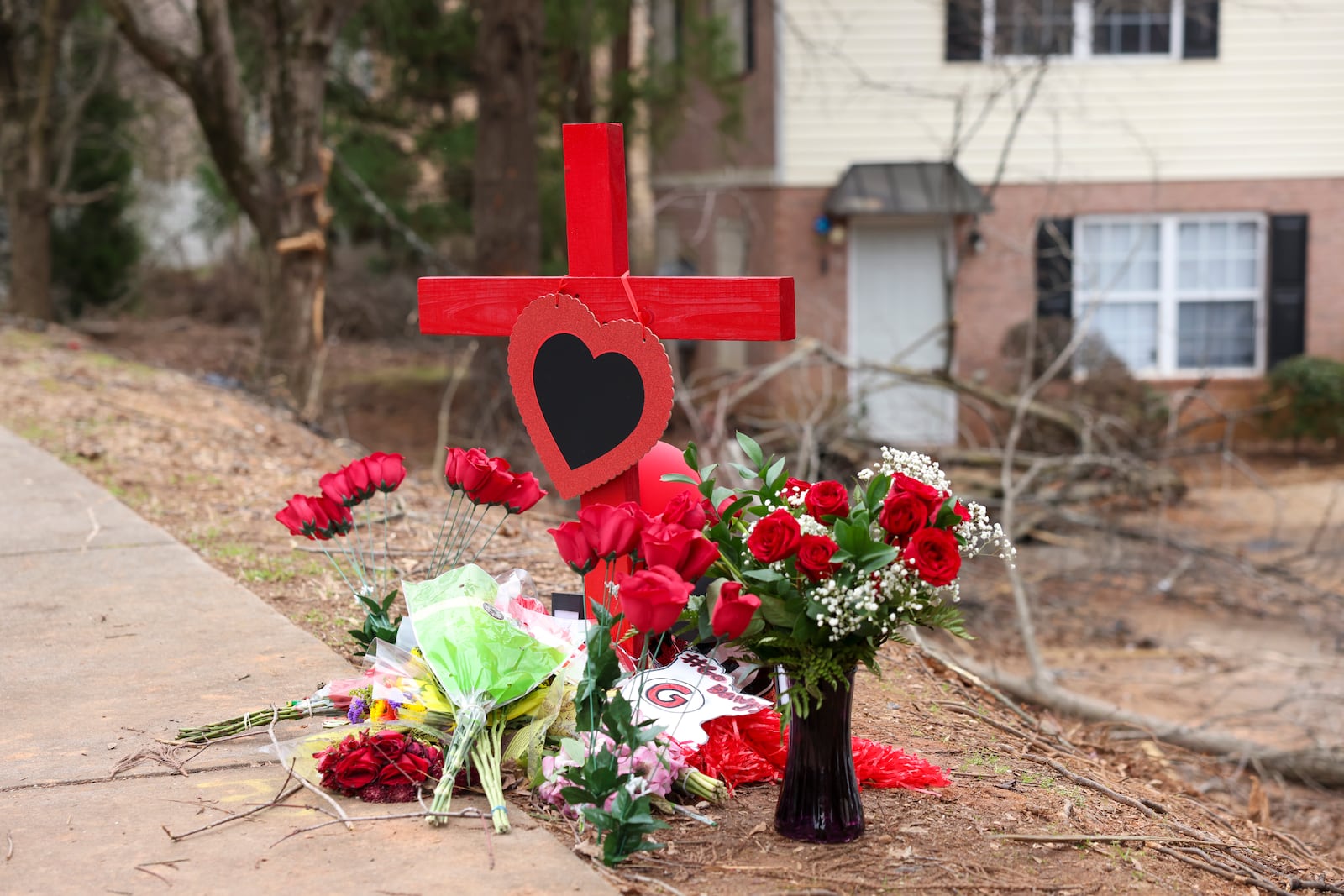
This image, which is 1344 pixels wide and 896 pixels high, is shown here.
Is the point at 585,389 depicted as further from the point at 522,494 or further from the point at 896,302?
the point at 896,302

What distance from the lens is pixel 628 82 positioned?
15141mm

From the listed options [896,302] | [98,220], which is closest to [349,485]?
[896,302]

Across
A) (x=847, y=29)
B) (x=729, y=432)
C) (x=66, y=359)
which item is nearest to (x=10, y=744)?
(x=66, y=359)

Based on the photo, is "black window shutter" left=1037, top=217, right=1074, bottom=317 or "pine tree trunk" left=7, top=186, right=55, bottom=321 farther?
"pine tree trunk" left=7, top=186, right=55, bottom=321

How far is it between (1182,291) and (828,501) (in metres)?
13.4

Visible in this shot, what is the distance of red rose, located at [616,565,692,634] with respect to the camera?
8.18ft

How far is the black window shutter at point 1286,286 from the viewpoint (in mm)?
14531

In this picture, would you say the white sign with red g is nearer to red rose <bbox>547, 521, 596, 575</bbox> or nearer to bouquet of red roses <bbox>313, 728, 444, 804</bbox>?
red rose <bbox>547, 521, 596, 575</bbox>

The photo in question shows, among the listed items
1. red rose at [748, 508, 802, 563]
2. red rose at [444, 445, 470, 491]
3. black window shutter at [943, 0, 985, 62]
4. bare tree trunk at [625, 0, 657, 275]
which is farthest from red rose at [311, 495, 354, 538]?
black window shutter at [943, 0, 985, 62]

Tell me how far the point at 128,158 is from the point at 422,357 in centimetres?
493

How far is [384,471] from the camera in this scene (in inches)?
139

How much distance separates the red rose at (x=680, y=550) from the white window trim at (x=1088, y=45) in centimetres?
1240

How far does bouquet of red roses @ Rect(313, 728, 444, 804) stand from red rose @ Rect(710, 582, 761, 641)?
0.80 meters

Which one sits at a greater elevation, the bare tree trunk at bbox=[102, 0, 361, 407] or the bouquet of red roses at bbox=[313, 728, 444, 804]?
the bare tree trunk at bbox=[102, 0, 361, 407]
